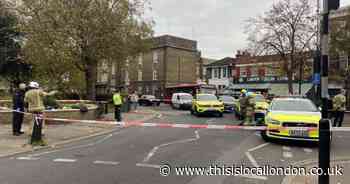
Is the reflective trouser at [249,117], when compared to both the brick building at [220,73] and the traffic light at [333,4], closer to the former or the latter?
the traffic light at [333,4]

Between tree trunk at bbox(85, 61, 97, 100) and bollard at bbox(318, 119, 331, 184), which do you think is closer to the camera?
bollard at bbox(318, 119, 331, 184)

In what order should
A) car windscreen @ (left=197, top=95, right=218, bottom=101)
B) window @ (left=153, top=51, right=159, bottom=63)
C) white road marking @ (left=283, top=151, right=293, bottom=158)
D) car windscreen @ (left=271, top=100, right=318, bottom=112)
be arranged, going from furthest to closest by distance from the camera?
window @ (left=153, top=51, right=159, bottom=63) < car windscreen @ (left=197, top=95, right=218, bottom=101) < car windscreen @ (left=271, top=100, right=318, bottom=112) < white road marking @ (left=283, top=151, right=293, bottom=158)

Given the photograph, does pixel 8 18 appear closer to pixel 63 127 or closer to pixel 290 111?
pixel 63 127

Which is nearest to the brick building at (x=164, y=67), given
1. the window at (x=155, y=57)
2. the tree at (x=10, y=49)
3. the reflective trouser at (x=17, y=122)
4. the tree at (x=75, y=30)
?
the window at (x=155, y=57)

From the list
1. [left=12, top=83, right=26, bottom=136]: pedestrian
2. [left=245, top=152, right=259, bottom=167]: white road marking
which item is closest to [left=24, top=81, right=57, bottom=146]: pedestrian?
[left=12, top=83, right=26, bottom=136]: pedestrian

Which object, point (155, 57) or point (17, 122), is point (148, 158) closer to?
point (17, 122)

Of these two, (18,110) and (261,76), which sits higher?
(261,76)

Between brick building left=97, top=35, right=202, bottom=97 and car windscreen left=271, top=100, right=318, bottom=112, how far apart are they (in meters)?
47.3

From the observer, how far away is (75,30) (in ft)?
80.3

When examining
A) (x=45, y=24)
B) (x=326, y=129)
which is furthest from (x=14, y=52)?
(x=326, y=129)

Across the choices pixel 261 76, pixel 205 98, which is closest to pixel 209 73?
pixel 261 76

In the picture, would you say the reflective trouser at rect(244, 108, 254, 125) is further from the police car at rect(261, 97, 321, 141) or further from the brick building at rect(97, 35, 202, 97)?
the brick building at rect(97, 35, 202, 97)

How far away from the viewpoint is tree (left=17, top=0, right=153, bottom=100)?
24.1 meters

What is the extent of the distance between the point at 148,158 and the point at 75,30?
60.9 ft
